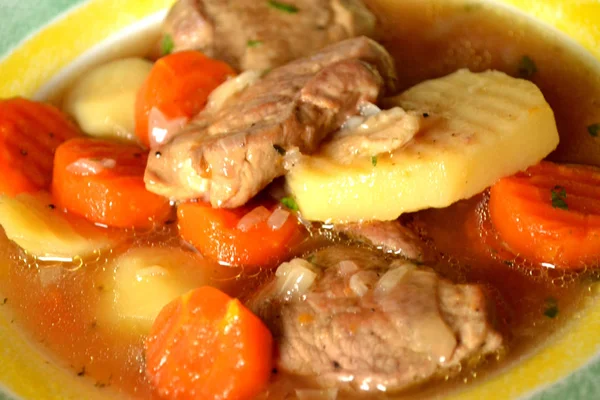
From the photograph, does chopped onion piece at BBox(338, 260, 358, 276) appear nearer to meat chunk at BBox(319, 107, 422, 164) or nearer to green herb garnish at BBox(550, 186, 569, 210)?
meat chunk at BBox(319, 107, 422, 164)

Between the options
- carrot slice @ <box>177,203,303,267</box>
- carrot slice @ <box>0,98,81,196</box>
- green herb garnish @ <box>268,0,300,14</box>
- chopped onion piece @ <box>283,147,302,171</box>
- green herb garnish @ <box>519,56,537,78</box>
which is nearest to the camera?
chopped onion piece @ <box>283,147,302,171</box>

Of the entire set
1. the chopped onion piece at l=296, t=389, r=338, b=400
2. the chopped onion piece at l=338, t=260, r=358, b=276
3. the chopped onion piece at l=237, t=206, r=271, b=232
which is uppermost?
the chopped onion piece at l=338, t=260, r=358, b=276

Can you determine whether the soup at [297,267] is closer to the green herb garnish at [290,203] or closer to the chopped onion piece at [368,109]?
the green herb garnish at [290,203]

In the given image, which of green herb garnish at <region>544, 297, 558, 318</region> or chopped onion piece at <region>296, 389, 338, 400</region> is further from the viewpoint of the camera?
green herb garnish at <region>544, 297, 558, 318</region>

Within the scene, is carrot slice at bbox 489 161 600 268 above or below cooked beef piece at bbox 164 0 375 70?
below

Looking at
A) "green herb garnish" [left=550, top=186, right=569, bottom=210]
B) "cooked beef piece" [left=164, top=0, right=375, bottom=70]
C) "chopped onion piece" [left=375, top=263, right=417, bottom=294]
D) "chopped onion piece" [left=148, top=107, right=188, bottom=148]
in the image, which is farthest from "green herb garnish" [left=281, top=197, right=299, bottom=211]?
"green herb garnish" [left=550, top=186, right=569, bottom=210]
